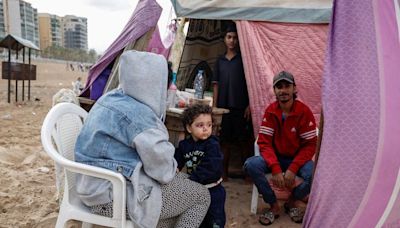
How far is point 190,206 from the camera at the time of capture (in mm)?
2031

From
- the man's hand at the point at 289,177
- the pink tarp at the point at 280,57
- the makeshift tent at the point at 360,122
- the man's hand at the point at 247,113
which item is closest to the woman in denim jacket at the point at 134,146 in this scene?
the makeshift tent at the point at 360,122

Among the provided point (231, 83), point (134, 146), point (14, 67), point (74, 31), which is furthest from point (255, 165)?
point (74, 31)

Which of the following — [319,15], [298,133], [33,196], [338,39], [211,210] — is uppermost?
[319,15]

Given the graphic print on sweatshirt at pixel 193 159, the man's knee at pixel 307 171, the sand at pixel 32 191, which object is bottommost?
the sand at pixel 32 191

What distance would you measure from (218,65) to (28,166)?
2625 mm

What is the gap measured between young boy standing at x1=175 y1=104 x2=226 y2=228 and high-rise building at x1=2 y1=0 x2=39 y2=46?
23602 mm

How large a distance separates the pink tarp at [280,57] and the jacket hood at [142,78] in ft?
6.38

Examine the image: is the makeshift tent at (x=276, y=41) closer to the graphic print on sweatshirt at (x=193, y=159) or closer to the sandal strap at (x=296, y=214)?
the sandal strap at (x=296, y=214)

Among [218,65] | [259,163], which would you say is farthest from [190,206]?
[218,65]

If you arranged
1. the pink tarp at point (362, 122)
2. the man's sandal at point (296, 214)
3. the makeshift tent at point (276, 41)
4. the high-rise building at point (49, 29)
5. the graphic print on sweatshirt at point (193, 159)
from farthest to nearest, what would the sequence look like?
the high-rise building at point (49, 29), the makeshift tent at point (276, 41), the man's sandal at point (296, 214), the graphic print on sweatshirt at point (193, 159), the pink tarp at point (362, 122)

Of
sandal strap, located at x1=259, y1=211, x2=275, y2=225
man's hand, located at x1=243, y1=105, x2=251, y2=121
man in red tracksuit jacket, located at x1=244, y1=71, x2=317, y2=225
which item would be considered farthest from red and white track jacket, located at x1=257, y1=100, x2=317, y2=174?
man's hand, located at x1=243, y1=105, x2=251, y2=121

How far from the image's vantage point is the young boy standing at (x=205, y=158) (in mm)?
2328

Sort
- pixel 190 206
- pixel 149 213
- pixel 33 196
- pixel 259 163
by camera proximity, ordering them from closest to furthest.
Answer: pixel 149 213
pixel 190 206
pixel 259 163
pixel 33 196

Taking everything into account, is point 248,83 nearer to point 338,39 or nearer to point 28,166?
point 338,39
